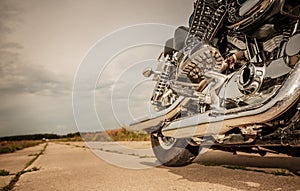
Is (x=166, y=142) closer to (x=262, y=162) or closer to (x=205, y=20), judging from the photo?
(x=262, y=162)

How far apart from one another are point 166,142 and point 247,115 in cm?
184

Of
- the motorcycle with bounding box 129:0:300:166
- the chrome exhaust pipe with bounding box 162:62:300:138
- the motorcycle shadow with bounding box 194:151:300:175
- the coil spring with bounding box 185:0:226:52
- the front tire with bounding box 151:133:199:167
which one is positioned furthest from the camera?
the front tire with bounding box 151:133:199:167

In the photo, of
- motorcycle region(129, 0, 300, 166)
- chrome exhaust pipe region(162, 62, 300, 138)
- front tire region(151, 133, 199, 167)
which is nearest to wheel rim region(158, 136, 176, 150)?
front tire region(151, 133, 199, 167)

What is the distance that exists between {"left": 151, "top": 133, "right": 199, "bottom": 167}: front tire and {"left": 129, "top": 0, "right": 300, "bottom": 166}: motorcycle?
0.39 metres

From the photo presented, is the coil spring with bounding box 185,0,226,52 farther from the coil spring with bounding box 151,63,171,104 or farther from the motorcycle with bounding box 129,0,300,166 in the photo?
the coil spring with bounding box 151,63,171,104

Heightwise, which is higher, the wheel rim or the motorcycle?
the motorcycle

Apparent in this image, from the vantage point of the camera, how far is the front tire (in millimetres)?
3197

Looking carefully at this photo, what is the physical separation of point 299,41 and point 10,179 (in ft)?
9.35

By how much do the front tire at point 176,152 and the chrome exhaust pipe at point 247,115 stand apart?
2.60ft

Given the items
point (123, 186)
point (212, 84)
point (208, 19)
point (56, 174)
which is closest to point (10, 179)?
point (56, 174)

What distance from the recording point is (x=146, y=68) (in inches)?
127

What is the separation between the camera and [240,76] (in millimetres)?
1990

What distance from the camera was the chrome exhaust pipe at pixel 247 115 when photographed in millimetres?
1500

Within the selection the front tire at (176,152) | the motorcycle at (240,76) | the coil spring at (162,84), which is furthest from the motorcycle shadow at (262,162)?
the coil spring at (162,84)
